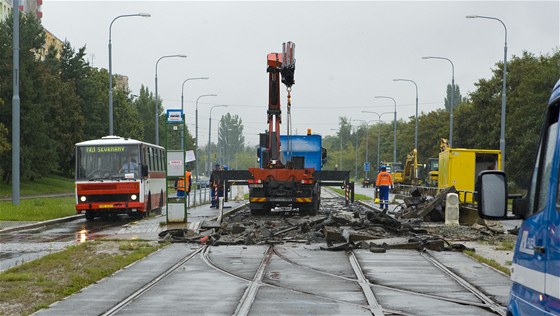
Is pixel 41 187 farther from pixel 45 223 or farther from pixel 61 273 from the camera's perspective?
pixel 61 273

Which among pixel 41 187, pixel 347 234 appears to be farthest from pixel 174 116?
Answer: pixel 41 187

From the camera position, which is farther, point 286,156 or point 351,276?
point 286,156

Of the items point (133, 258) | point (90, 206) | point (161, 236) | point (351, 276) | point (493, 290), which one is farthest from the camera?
point (90, 206)

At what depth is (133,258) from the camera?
1656 centimetres

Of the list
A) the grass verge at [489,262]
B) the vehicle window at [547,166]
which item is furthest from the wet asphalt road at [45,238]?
the vehicle window at [547,166]

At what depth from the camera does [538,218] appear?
15.6ft

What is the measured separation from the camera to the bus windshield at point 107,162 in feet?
100

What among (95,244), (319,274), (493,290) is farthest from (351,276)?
(95,244)

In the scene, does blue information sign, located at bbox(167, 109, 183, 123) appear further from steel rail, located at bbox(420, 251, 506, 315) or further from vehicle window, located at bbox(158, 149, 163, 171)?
steel rail, located at bbox(420, 251, 506, 315)

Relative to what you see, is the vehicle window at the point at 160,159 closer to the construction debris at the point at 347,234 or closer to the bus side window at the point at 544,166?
the construction debris at the point at 347,234

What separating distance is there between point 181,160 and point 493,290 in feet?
48.7

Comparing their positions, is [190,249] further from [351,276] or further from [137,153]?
[137,153]

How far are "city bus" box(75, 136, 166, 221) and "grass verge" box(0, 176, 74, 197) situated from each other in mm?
28696

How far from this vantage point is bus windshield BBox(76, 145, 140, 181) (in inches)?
1200
